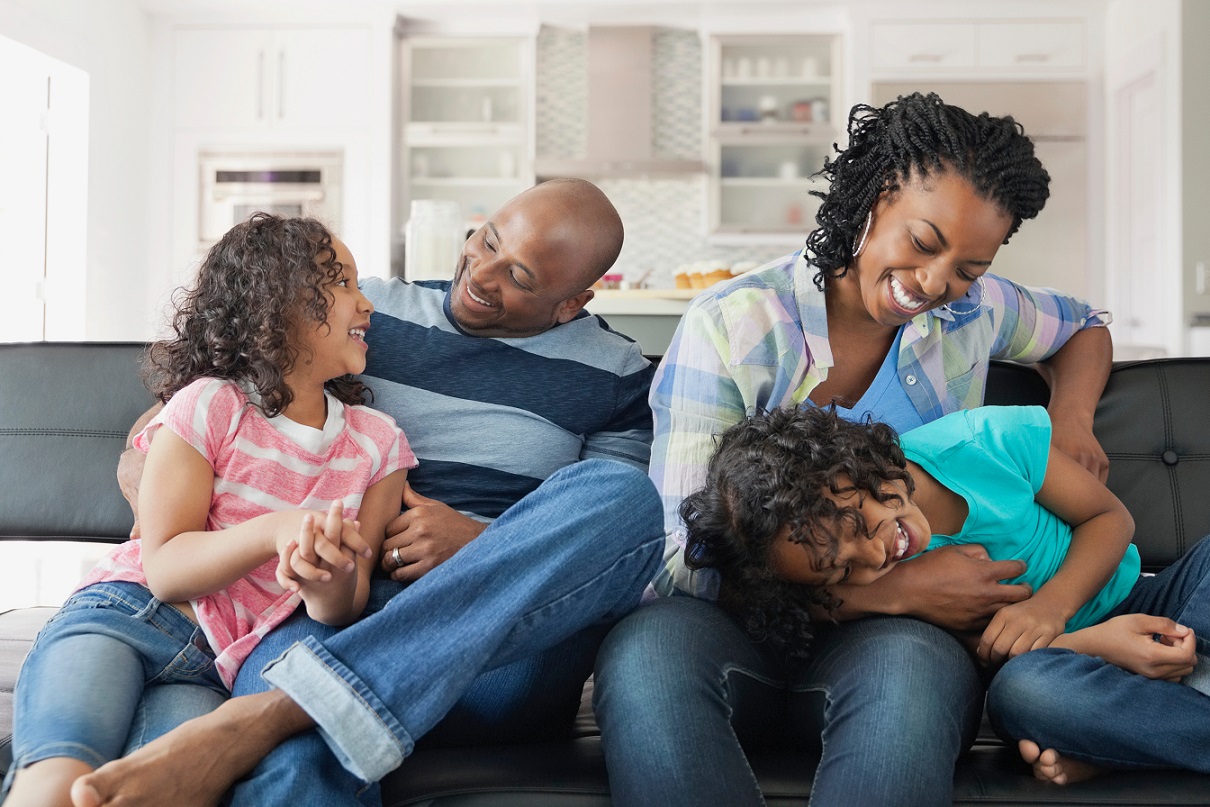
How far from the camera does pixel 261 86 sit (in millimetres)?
5512

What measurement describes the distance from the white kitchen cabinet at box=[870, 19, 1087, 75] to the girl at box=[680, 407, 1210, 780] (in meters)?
4.45

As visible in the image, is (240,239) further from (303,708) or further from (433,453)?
(303,708)

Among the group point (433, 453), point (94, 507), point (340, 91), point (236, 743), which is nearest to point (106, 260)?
point (340, 91)

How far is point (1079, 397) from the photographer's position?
5.08 feet

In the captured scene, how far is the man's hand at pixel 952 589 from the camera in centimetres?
120

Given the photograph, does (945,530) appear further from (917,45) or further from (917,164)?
(917,45)

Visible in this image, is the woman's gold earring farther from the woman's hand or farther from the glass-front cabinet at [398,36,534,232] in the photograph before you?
the glass-front cabinet at [398,36,534,232]

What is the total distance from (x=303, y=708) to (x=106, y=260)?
4722mm

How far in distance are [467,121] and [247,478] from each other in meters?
Result: 4.89

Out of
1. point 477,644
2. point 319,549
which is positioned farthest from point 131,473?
point 477,644

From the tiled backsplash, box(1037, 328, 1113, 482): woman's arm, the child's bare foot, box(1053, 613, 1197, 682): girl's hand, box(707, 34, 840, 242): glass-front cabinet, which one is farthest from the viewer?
the tiled backsplash

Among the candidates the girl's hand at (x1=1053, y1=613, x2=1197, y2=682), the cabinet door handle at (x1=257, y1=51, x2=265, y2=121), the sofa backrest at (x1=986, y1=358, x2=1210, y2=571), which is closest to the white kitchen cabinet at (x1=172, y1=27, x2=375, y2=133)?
the cabinet door handle at (x1=257, y1=51, x2=265, y2=121)

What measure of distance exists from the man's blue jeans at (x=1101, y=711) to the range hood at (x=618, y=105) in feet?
15.7

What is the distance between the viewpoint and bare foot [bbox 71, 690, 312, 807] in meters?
0.91
